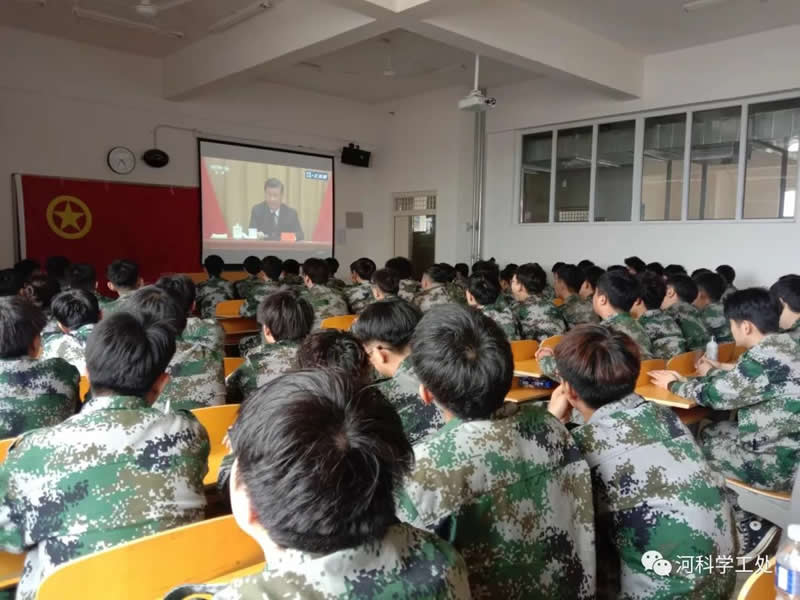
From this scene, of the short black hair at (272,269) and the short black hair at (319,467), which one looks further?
the short black hair at (272,269)

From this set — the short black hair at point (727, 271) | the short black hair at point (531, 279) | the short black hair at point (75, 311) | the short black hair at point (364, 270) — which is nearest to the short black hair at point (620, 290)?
the short black hair at point (531, 279)

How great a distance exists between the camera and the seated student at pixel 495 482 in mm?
1201

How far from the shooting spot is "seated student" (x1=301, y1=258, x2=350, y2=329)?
16.6 ft

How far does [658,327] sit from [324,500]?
140 inches

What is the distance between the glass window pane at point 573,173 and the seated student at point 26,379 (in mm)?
7477

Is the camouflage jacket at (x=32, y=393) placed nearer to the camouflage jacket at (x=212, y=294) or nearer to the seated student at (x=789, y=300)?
the seated student at (x=789, y=300)

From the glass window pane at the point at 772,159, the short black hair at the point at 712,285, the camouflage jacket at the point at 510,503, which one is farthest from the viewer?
the glass window pane at the point at 772,159

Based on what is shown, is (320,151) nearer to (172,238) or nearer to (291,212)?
(291,212)

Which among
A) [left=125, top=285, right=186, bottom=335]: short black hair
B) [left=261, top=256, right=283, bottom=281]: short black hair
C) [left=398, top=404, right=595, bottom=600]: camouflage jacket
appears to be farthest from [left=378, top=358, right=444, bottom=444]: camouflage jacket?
[left=261, top=256, right=283, bottom=281]: short black hair

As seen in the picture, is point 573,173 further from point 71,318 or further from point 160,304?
point 71,318

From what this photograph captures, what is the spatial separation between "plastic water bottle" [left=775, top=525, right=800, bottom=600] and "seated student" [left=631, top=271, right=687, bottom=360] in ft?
8.67

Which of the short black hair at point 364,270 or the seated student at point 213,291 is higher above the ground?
the short black hair at point 364,270

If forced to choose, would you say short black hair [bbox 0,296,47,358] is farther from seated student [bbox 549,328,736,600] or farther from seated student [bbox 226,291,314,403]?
seated student [bbox 549,328,736,600]

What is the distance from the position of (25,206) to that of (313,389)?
307 inches
